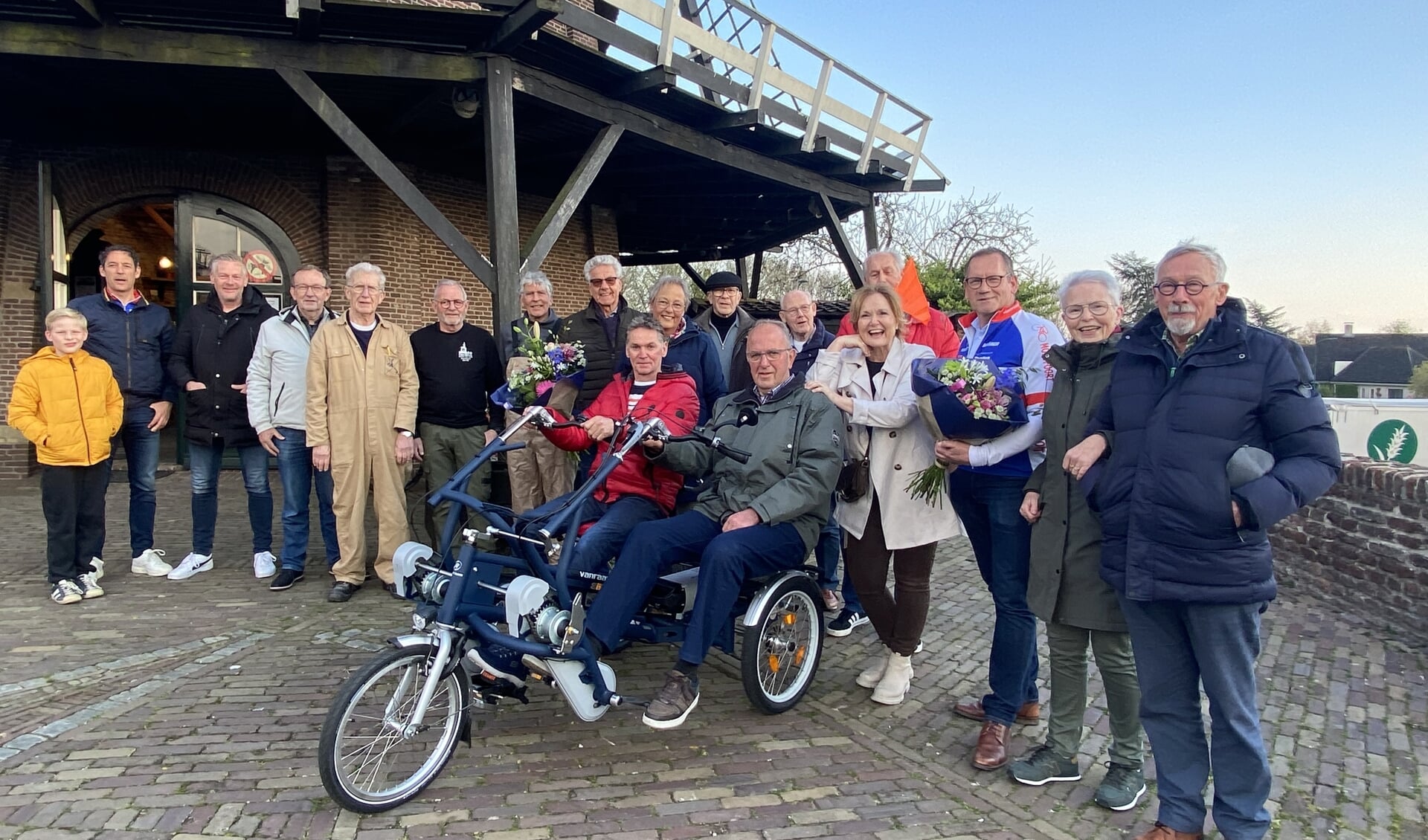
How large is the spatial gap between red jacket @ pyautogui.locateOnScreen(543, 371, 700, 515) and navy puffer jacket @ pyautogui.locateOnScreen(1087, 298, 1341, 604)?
2090mm

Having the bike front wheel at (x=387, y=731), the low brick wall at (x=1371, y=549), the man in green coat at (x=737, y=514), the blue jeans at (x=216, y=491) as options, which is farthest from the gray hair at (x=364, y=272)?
the low brick wall at (x=1371, y=549)

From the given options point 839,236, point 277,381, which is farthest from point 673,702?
point 839,236

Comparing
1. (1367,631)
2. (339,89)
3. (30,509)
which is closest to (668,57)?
(339,89)

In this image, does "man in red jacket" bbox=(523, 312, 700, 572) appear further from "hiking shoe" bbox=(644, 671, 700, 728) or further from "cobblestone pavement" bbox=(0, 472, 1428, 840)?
"cobblestone pavement" bbox=(0, 472, 1428, 840)

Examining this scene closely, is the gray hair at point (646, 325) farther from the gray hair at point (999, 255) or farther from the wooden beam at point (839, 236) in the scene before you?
the wooden beam at point (839, 236)

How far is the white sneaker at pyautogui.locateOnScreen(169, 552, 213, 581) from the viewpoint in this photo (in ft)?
19.1

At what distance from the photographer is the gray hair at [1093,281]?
310 centimetres

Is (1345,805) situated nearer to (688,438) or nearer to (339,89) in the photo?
(688,438)

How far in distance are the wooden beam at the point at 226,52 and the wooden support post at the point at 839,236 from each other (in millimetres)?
5905

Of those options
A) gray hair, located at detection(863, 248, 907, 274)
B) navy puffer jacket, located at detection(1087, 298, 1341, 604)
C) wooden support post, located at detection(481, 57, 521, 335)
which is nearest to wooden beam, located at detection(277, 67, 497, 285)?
wooden support post, located at detection(481, 57, 521, 335)

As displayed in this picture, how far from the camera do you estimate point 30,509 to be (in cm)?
822

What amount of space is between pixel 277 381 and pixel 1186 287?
5300 mm

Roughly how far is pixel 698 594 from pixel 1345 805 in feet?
8.56

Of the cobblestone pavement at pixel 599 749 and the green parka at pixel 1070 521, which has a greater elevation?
the green parka at pixel 1070 521
